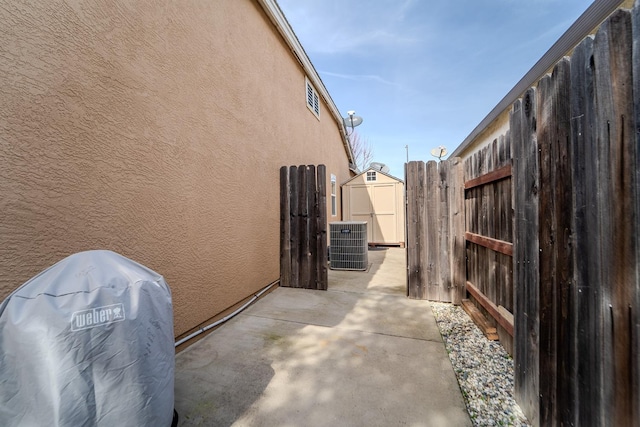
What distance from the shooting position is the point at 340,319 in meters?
3.30

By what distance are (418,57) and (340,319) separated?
323 inches

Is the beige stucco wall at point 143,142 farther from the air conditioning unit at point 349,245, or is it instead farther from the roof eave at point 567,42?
the roof eave at point 567,42

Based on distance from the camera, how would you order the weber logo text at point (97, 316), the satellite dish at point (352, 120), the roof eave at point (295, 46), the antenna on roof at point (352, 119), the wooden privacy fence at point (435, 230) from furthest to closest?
the satellite dish at point (352, 120)
the antenna on roof at point (352, 119)
the roof eave at point (295, 46)
the wooden privacy fence at point (435, 230)
the weber logo text at point (97, 316)

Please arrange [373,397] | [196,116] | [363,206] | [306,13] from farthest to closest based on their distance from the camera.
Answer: [363,206] → [306,13] → [196,116] → [373,397]

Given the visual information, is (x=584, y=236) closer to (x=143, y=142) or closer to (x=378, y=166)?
(x=143, y=142)

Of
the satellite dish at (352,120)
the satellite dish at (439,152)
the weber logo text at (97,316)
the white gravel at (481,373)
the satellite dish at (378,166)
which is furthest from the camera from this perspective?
the satellite dish at (352,120)

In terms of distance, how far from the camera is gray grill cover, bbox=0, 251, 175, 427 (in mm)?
1054

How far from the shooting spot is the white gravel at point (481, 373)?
1707mm

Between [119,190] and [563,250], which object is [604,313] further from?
[119,190]

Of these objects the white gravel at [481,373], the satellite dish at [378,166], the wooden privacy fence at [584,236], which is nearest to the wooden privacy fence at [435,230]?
the white gravel at [481,373]

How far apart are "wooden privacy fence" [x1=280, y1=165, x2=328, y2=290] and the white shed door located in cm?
569

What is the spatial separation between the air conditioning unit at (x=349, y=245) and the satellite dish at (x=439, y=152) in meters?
6.10

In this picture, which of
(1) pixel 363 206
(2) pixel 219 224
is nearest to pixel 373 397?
(2) pixel 219 224

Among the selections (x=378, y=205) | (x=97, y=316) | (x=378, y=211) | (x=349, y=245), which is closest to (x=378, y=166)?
(x=378, y=205)
